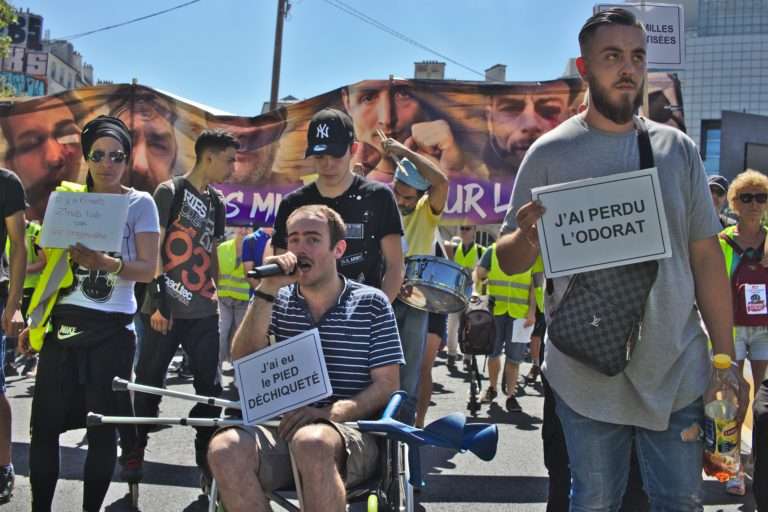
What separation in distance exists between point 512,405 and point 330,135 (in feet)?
16.0

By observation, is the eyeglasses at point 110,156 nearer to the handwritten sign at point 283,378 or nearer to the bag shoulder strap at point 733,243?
the handwritten sign at point 283,378

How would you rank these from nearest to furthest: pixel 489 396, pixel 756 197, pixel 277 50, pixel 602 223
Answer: pixel 602 223
pixel 756 197
pixel 489 396
pixel 277 50

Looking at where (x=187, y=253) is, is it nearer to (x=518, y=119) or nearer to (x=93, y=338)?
(x=93, y=338)

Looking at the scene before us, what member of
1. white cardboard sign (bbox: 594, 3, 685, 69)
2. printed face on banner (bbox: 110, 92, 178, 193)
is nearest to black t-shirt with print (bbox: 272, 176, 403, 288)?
white cardboard sign (bbox: 594, 3, 685, 69)

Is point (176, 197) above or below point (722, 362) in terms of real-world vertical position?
above

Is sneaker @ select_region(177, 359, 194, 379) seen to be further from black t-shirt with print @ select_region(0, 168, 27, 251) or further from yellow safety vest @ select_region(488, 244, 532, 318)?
black t-shirt with print @ select_region(0, 168, 27, 251)

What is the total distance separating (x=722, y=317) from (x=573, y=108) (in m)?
5.25

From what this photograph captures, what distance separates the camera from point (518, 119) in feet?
25.7

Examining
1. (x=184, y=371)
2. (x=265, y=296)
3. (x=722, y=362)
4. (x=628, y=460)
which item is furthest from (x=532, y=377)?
(x=722, y=362)

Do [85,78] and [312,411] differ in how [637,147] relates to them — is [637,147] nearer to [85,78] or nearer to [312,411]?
[312,411]

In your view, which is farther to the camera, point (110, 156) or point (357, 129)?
point (357, 129)

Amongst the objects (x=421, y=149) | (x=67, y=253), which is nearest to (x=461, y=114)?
(x=421, y=149)

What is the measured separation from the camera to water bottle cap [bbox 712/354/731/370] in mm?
2818

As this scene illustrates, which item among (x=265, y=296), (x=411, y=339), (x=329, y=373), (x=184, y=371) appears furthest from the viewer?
(x=184, y=371)
